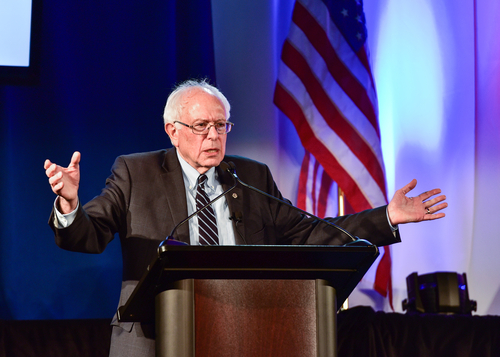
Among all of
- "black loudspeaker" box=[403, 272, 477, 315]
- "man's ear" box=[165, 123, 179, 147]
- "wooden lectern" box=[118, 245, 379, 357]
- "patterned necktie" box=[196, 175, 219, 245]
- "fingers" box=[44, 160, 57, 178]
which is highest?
"man's ear" box=[165, 123, 179, 147]

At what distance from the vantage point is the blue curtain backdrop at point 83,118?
9.78 ft

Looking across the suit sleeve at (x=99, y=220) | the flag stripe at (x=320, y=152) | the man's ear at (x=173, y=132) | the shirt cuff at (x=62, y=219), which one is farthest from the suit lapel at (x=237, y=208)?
the flag stripe at (x=320, y=152)

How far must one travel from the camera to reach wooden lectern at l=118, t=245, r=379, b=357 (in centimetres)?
119

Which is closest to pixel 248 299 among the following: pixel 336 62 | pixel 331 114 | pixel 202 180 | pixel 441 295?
pixel 202 180

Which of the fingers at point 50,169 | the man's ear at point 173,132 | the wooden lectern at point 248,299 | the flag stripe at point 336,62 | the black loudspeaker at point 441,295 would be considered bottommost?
the black loudspeaker at point 441,295

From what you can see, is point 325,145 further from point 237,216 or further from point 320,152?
point 237,216

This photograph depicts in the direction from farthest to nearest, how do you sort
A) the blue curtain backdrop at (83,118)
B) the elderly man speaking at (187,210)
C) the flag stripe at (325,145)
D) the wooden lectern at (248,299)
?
1. the flag stripe at (325,145)
2. the blue curtain backdrop at (83,118)
3. the elderly man speaking at (187,210)
4. the wooden lectern at (248,299)

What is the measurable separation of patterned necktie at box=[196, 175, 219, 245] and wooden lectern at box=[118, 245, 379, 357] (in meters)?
0.62

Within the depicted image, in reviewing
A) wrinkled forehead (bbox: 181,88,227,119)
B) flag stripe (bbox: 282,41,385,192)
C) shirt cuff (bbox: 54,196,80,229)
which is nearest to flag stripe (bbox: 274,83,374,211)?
flag stripe (bbox: 282,41,385,192)

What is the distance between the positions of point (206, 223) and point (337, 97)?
1.60 m

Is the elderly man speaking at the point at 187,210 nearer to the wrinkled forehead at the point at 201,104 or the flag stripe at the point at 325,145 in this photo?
the wrinkled forehead at the point at 201,104

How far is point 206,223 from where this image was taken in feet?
6.44

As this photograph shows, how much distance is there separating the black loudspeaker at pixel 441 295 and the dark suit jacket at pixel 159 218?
86 centimetres

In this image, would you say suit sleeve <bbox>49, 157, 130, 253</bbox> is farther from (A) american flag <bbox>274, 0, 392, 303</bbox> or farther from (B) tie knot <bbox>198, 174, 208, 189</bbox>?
(A) american flag <bbox>274, 0, 392, 303</bbox>
